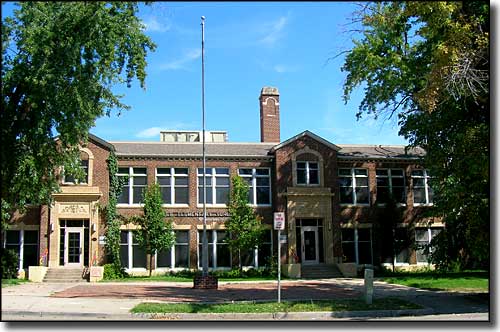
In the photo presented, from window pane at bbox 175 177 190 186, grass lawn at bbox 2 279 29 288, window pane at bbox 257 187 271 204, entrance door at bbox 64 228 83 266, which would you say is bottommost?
grass lawn at bbox 2 279 29 288

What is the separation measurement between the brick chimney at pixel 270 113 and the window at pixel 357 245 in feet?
25.0

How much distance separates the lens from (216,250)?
32.7 meters

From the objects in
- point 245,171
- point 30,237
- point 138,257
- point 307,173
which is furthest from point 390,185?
point 30,237

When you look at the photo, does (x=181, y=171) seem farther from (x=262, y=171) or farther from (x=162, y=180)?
(x=262, y=171)

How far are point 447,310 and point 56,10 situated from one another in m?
14.1

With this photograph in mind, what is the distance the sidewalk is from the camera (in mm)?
14797

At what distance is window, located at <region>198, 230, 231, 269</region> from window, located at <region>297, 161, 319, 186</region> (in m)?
5.48

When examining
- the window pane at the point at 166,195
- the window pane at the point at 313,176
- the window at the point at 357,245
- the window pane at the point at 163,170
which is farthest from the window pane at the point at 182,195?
the window at the point at 357,245

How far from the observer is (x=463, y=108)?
1731 centimetres

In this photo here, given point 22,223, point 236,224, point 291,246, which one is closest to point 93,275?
point 22,223

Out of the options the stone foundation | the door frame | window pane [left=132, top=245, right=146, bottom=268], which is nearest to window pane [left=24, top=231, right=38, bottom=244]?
the door frame

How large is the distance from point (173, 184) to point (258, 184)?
16.2ft

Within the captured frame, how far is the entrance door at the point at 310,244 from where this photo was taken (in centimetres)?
3316

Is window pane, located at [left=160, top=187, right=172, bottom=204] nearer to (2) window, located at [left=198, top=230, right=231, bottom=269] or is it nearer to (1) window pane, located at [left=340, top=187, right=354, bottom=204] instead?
(2) window, located at [left=198, top=230, right=231, bottom=269]
